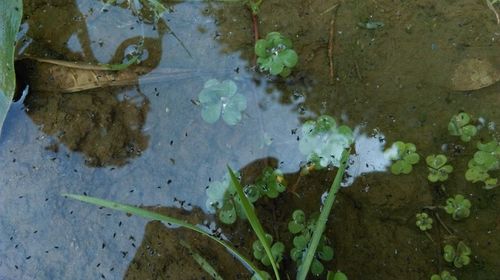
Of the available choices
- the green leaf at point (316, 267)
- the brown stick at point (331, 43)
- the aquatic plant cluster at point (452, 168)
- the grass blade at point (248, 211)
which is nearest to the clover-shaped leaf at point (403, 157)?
the aquatic plant cluster at point (452, 168)

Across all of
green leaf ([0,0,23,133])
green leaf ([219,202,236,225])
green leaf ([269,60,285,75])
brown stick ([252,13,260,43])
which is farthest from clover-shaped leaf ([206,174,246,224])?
green leaf ([0,0,23,133])

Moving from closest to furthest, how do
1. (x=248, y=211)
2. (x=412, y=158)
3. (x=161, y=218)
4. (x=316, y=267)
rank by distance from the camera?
1. (x=248, y=211)
2. (x=161, y=218)
3. (x=316, y=267)
4. (x=412, y=158)

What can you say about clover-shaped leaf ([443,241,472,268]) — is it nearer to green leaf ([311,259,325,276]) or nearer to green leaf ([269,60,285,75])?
green leaf ([311,259,325,276])

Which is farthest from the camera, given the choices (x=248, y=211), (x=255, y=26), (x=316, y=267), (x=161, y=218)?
(x=255, y=26)

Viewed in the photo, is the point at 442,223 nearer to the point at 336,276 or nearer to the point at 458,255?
the point at 458,255

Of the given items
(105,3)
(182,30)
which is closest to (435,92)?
(182,30)

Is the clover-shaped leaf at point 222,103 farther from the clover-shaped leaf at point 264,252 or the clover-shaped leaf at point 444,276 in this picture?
the clover-shaped leaf at point 444,276

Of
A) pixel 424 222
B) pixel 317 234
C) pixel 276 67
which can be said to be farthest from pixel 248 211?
pixel 424 222
